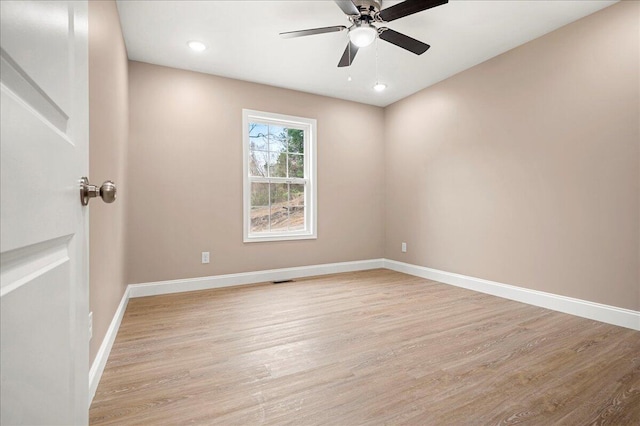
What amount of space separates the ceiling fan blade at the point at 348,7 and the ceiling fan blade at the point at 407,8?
7.5 inches

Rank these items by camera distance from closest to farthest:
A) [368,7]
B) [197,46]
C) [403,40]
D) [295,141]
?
[368,7] < [403,40] < [197,46] < [295,141]

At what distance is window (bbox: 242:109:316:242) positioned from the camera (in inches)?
161

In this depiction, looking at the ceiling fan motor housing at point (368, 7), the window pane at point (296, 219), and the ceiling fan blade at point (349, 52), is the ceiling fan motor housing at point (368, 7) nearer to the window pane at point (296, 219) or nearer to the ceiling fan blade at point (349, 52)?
the ceiling fan blade at point (349, 52)

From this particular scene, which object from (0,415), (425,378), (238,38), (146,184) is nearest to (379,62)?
(238,38)

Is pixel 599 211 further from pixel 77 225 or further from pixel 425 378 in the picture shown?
pixel 77 225

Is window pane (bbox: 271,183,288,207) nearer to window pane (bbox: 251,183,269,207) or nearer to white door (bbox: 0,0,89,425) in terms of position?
window pane (bbox: 251,183,269,207)

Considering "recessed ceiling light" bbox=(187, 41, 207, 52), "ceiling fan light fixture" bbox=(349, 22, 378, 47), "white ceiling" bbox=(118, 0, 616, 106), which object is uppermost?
"white ceiling" bbox=(118, 0, 616, 106)

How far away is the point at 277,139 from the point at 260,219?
3.65 ft

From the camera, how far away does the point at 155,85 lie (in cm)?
351

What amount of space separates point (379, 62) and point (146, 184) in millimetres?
2919

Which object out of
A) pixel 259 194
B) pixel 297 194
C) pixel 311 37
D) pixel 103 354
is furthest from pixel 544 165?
pixel 103 354

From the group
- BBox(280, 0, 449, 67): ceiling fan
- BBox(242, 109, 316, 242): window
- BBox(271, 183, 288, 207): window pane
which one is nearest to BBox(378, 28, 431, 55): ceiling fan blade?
BBox(280, 0, 449, 67): ceiling fan

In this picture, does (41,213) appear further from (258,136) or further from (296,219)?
(296,219)

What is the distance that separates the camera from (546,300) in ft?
9.84
